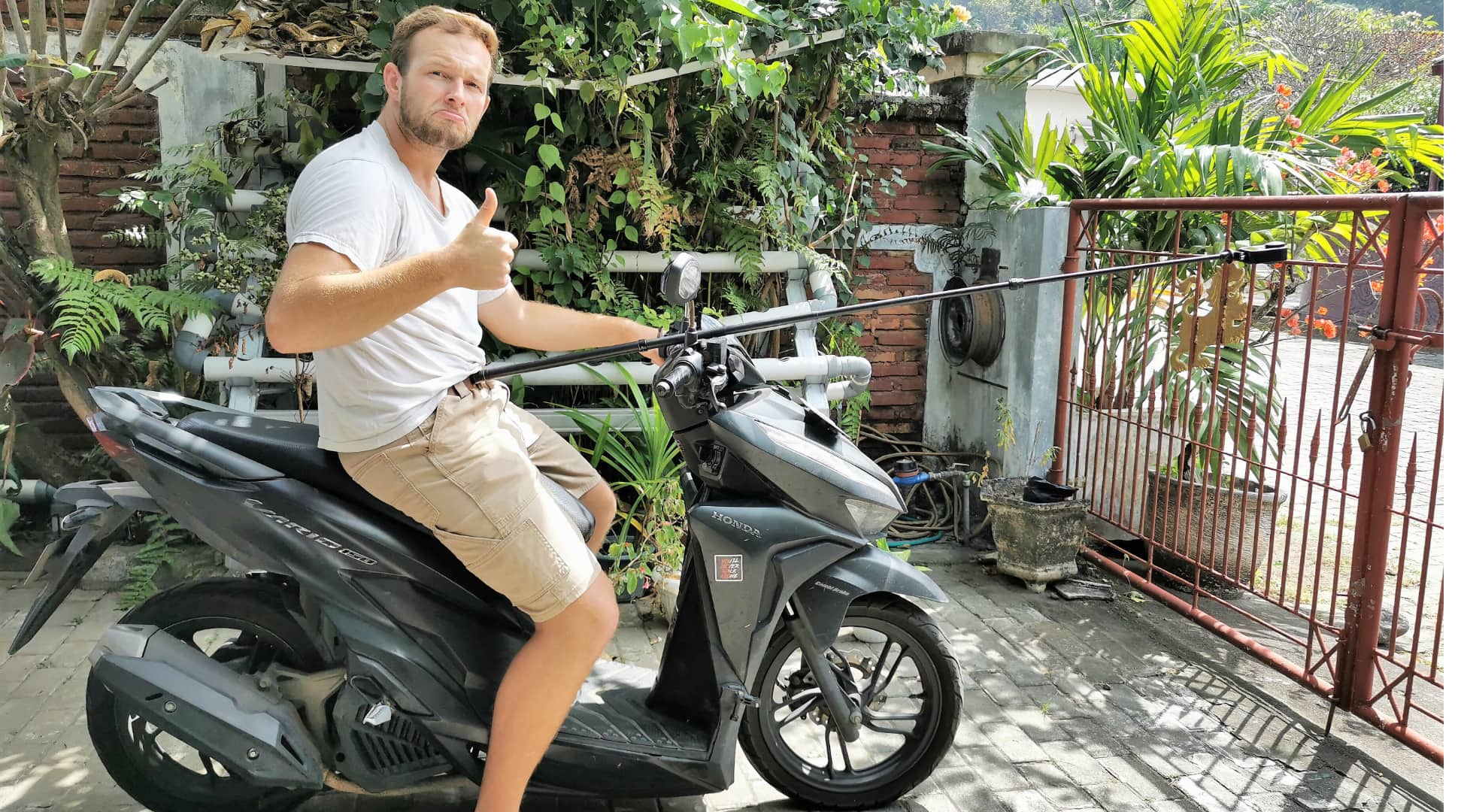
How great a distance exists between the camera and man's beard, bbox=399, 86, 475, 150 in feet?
7.96

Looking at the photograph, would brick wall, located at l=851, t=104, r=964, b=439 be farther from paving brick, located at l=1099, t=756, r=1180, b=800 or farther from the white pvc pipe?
paving brick, located at l=1099, t=756, r=1180, b=800

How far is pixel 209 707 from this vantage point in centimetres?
246

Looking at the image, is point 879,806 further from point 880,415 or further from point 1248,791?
point 880,415

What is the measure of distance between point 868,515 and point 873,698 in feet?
1.74

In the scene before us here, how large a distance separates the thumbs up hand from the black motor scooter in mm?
460

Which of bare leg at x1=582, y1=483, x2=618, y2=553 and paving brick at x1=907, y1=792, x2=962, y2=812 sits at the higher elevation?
bare leg at x1=582, y1=483, x2=618, y2=553

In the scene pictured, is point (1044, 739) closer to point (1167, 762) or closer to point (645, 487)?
point (1167, 762)

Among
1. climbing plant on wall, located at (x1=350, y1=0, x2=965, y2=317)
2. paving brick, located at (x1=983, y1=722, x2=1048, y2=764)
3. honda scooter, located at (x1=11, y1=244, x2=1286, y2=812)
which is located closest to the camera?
honda scooter, located at (x1=11, y1=244, x2=1286, y2=812)

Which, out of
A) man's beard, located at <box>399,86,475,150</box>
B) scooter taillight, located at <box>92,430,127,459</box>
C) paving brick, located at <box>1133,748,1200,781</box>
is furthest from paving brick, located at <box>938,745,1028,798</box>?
scooter taillight, located at <box>92,430,127,459</box>

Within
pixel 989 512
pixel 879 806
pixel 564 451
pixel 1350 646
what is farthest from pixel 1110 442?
pixel 564 451

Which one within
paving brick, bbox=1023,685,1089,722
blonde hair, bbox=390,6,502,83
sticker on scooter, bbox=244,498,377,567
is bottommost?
paving brick, bbox=1023,685,1089,722

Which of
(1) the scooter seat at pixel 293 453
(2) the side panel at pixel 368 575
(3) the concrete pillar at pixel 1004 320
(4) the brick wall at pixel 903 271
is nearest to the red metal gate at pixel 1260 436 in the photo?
(3) the concrete pillar at pixel 1004 320

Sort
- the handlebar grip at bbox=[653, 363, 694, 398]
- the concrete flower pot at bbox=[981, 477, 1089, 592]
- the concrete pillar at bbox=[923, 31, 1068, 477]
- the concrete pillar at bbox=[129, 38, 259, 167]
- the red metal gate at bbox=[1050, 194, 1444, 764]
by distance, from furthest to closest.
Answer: the concrete pillar at bbox=[923, 31, 1068, 477] → the concrete pillar at bbox=[129, 38, 259, 167] → the concrete flower pot at bbox=[981, 477, 1089, 592] → the red metal gate at bbox=[1050, 194, 1444, 764] → the handlebar grip at bbox=[653, 363, 694, 398]

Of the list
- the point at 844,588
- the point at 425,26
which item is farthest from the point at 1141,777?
the point at 425,26
